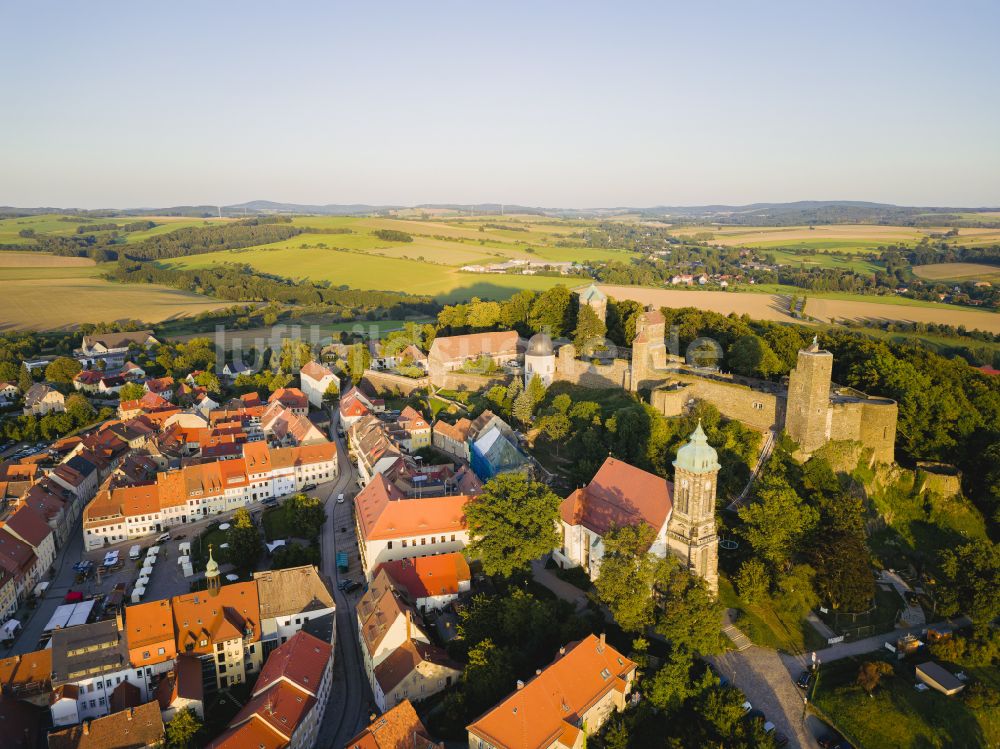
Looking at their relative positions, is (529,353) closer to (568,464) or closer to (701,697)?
(568,464)

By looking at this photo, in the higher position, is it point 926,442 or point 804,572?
point 926,442

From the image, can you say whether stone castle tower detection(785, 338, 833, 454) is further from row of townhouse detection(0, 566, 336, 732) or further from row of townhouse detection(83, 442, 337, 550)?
row of townhouse detection(83, 442, 337, 550)

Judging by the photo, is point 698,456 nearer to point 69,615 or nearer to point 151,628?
point 151,628

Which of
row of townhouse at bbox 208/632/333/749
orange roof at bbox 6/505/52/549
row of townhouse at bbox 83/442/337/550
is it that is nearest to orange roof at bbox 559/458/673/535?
row of townhouse at bbox 208/632/333/749

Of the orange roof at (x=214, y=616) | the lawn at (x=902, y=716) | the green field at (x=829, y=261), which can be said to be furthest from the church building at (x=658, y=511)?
the green field at (x=829, y=261)

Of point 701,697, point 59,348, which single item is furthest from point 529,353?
point 59,348

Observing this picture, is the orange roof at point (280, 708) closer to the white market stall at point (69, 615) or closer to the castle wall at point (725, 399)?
the white market stall at point (69, 615)
